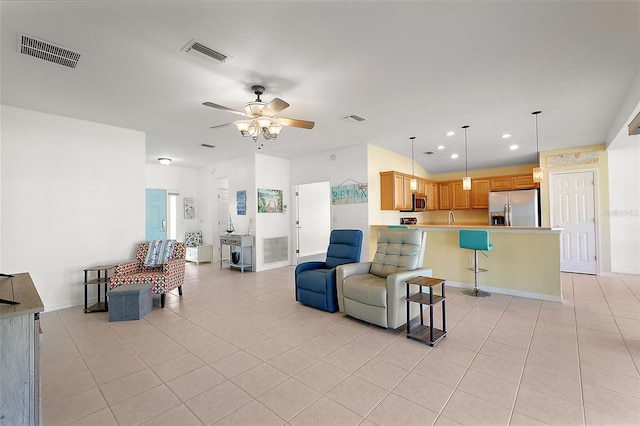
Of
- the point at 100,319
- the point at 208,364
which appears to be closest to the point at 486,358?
the point at 208,364

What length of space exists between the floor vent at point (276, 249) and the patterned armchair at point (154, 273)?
7.36 ft

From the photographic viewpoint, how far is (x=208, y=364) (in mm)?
2455

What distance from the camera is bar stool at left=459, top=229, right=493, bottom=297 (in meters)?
4.18

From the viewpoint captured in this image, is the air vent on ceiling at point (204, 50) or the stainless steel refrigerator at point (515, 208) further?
the stainless steel refrigerator at point (515, 208)

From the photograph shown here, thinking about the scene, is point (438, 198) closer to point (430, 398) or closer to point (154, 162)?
point (430, 398)

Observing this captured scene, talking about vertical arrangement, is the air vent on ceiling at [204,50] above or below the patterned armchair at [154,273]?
above

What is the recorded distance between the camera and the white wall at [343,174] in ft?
19.5

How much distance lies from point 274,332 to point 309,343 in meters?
0.48

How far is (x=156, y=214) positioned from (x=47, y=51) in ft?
18.4

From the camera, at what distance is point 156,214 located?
754 centimetres

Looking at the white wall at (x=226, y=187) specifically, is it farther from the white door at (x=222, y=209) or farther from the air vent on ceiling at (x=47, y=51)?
the air vent on ceiling at (x=47, y=51)

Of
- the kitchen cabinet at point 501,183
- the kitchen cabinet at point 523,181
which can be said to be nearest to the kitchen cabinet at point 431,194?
the kitchen cabinet at point 501,183

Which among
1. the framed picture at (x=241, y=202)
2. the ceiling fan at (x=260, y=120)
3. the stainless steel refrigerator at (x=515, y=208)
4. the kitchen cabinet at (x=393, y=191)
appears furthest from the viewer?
the framed picture at (x=241, y=202)

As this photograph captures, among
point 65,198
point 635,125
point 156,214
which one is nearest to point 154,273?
point 65,198
